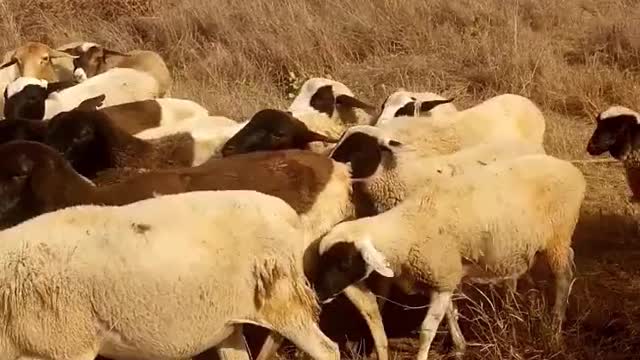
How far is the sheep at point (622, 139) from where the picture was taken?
6.69m

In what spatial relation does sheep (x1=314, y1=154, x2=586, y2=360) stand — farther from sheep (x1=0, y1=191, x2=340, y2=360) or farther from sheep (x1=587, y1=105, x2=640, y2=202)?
sheep (x1=587, y1=105, x2=640, y2=202)

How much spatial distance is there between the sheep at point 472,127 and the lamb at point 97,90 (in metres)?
2.68

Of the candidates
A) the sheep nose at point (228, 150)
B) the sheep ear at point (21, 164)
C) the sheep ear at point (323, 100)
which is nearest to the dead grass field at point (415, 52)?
the sheep nose at point (228, 150)

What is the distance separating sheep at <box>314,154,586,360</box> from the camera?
4934 mm

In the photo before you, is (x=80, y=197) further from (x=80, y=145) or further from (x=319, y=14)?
(x=319, y=14)

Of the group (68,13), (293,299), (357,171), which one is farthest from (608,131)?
(68,13)

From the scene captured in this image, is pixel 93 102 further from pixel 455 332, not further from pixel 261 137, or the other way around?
pixel 455 332

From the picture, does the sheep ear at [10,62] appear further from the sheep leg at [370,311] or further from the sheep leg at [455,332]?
the sheep leg at [455,332]

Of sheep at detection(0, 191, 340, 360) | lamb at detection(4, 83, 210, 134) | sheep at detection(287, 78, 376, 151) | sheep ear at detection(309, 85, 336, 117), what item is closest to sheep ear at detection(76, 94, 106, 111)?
lamb at detection(4, 83, 210, 134)

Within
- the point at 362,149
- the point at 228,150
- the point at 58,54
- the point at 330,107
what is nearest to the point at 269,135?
the point at 228,150

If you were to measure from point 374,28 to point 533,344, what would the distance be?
6469 mm

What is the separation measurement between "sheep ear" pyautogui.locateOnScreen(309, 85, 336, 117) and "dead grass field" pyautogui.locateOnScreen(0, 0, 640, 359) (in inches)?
53.3

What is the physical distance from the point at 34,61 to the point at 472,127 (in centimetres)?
466

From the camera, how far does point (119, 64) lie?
30.7 ft
